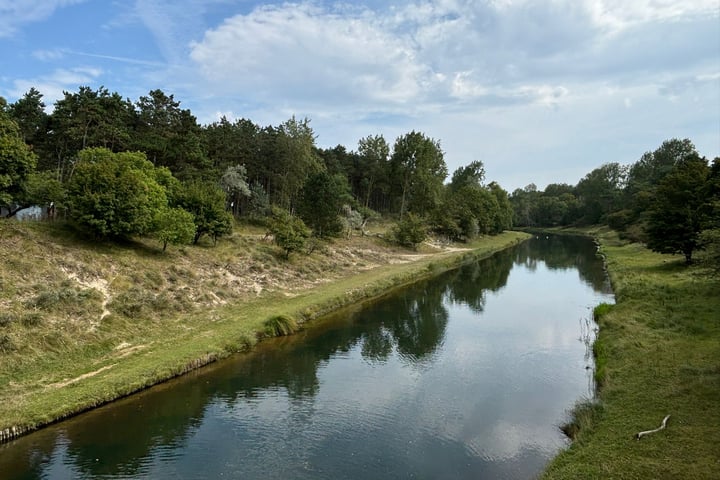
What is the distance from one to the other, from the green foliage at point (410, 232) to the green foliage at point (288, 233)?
26.7 m

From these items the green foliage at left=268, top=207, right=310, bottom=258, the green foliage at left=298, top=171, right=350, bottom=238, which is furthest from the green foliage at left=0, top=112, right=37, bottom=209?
the green foliage at left=298, top=171, right=350, bottom=238

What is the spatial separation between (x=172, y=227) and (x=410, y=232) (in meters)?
42.2

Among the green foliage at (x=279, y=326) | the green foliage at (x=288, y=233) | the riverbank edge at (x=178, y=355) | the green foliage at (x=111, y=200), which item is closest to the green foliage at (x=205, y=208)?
the green foliage at (x=288, y=233)

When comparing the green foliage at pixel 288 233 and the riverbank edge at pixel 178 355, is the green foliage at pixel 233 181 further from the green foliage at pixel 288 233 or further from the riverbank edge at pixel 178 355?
the riverbank edge at pixel 178 355

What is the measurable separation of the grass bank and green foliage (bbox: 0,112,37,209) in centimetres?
3236

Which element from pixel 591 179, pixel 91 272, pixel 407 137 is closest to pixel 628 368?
pixel 91 272

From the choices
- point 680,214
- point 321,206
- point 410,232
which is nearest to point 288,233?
point 321,206

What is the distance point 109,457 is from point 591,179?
556ft

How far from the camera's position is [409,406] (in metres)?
18.4

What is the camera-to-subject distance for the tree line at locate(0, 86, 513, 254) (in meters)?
31.5

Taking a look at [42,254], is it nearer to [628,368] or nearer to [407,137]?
[628,368]

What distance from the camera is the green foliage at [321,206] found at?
188 ft

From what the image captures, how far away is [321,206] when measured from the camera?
57250 mm

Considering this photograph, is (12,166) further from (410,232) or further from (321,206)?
(410,232)
